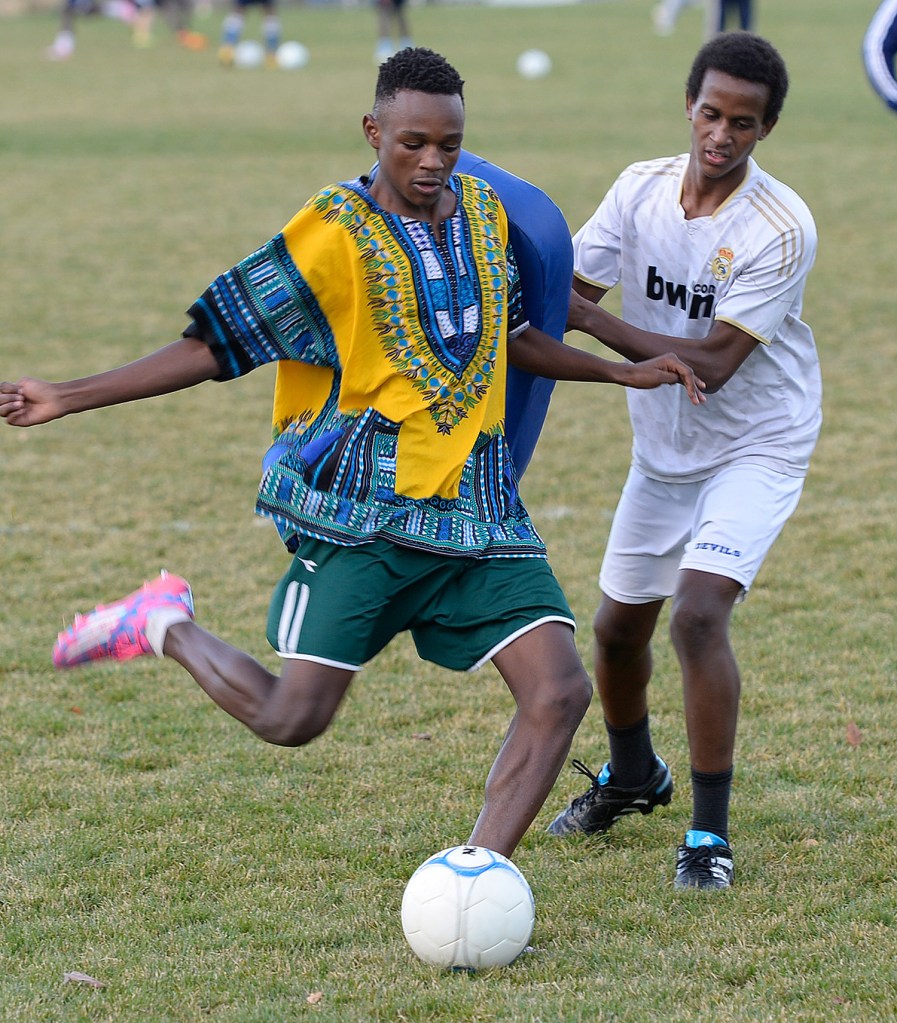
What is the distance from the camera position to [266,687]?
3865 mm

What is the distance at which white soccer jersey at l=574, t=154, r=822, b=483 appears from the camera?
414 centimetres

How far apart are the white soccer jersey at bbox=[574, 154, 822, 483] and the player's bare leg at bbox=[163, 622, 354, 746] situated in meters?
1.22

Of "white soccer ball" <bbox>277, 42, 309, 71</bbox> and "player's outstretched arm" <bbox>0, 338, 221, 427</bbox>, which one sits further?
"white soccer ball" <bbox>277, 42, 309, 71</bbox>

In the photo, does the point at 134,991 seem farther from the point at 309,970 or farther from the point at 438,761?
the point at 438,761

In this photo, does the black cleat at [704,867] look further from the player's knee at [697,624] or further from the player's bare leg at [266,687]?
the player's bare leg at [266,687]

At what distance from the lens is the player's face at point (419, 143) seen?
3.66 metres

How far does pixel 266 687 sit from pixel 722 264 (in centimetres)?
163

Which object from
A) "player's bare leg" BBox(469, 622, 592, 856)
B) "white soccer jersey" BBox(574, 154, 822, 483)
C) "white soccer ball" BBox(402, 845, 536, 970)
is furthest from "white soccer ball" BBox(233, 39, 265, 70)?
"white soccer ball" BBox(402, 845, 536, 970)

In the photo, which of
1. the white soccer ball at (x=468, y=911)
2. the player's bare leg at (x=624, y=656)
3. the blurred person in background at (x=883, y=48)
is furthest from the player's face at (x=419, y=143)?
the blurred person in background at (x=883, y=48)

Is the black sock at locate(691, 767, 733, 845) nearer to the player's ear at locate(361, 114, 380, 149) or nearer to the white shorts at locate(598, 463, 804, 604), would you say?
the white shorts at locate(598, 463, 804, 604)

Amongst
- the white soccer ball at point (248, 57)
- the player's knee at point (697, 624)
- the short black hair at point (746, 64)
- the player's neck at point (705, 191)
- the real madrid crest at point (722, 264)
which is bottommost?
the white soccer ball at point (248, 57)

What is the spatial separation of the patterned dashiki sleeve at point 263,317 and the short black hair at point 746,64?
50.5 inches

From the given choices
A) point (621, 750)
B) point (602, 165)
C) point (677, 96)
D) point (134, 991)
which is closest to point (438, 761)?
point (621, 750)

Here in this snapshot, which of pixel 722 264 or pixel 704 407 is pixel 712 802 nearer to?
pixel 704 407
